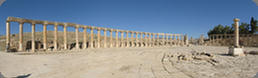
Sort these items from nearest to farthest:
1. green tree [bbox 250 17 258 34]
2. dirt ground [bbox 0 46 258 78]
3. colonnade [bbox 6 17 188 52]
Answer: dirt ground [bbox 0 46 258 78]
colonnade [bbox 6 17 188 52]
green tree [bbox 250 17 258 34]

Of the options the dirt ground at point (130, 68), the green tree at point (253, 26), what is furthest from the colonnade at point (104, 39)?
the green tree at point (253, 26)

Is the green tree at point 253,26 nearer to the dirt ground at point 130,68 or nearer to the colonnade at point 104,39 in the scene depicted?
the colonnade at point 104,39

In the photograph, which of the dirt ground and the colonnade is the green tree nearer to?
the colonnade

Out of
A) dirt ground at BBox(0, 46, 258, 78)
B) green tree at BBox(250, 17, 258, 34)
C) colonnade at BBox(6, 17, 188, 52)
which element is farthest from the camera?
green tree at BBox(250, 17, 258, 34)

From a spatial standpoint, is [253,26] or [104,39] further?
[253,26]

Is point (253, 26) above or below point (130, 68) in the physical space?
above

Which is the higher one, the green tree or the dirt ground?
the green tree

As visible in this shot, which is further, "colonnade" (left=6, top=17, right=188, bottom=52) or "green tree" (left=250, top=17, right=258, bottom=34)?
"green tree" (left=250, top=17, right=258, bottom=34)

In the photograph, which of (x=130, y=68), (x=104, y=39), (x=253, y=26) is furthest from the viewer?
(x=253, y=26)

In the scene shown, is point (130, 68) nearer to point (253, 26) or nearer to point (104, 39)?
point (104, 39)

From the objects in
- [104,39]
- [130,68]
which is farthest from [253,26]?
[130,68]

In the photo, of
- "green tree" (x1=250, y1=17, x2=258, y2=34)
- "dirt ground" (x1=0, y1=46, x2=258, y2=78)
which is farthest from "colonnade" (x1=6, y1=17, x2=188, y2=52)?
"green tree" (x1=250, y1=17, x2=258, y2=34)

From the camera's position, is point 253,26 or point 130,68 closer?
point 130,68

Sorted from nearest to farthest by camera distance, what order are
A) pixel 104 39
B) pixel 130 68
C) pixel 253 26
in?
pixel 130 68 < pixel 104 39 < pixel 253 26
